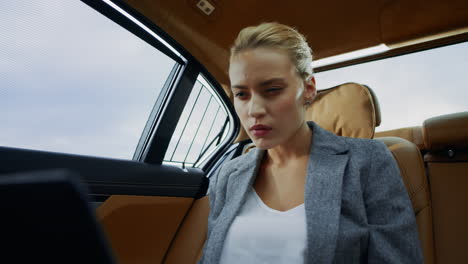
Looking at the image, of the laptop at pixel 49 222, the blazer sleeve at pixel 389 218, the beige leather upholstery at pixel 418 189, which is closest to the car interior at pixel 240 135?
the beige leather upholstery at pixel 418 189

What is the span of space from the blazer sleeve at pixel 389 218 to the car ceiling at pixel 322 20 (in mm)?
1298

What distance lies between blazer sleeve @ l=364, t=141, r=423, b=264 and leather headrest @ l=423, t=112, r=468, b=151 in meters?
0.48

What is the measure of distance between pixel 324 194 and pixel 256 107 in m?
0.34

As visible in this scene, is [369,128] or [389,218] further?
[369,128]

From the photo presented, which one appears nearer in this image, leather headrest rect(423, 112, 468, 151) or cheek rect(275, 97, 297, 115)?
cheek rect(275, 97, 297, 115)

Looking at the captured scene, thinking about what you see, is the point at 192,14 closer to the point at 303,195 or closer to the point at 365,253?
the point at 303,195

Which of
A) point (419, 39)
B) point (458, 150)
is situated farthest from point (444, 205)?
point (419, 39)

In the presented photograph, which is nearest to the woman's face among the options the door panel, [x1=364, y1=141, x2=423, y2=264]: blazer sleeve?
[x1=364, y1=141, x2=423, y2=264]: blazer sleeve

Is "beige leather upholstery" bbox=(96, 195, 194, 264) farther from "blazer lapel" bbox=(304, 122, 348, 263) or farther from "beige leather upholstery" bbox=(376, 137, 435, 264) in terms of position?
"beige leather upholstery" bbox=(376, 137, 435, 264)

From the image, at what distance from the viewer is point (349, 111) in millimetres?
1159

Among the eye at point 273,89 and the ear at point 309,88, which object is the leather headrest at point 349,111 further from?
the eye at point 273,89

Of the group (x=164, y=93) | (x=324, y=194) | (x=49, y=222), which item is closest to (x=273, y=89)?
(x=324, y=194)

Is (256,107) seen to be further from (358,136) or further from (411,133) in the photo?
(411,133)

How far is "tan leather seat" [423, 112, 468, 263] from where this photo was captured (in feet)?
3.65
